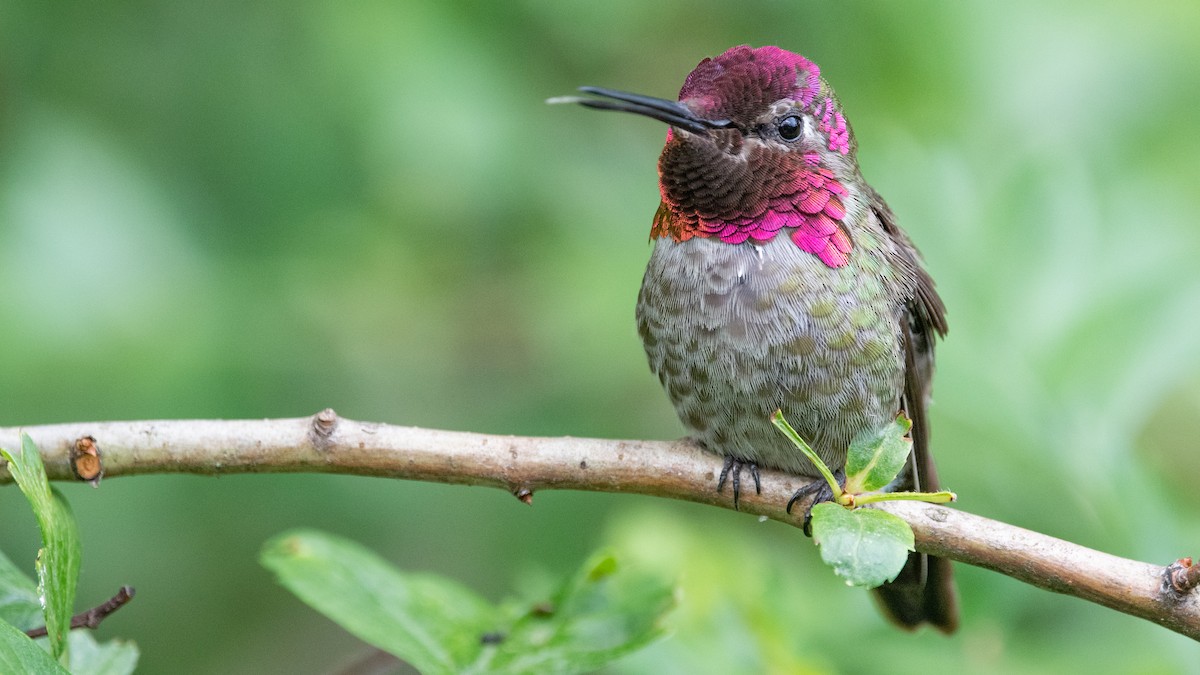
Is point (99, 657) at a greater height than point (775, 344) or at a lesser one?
lesser

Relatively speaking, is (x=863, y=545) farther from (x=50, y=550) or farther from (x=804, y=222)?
(x=804, y=222)

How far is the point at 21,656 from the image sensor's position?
1480 mm

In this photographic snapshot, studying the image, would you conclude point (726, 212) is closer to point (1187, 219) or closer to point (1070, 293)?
point (1070, 293)

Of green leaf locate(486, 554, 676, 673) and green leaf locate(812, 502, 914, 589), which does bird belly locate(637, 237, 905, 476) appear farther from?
green leaf locate(812, 502, 914, 589)

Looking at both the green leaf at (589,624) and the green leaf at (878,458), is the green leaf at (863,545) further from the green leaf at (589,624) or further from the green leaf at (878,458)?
the green leaf at (589,624)

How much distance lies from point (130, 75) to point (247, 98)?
381mm

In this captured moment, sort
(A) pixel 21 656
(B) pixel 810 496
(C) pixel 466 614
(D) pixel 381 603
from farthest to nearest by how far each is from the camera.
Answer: (B) pixel 810 496 < (C) pixel 466 614 < (D) pixel 381 603 < (A) pixel 21 656

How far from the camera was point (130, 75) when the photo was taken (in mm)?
4094

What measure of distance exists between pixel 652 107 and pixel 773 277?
1.73 ft

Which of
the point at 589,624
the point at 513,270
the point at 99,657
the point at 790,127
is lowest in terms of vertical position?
the point at 99,657

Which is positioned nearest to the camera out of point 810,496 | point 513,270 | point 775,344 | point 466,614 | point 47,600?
point 47,600

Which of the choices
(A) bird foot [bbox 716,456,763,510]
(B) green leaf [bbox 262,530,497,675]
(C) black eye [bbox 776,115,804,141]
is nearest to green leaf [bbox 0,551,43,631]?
(B) green leaf [bbox 262,530,497,675]

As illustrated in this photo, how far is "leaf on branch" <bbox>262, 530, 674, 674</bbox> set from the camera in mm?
2139

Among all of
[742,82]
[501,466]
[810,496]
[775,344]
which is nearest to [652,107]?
[742,82]
